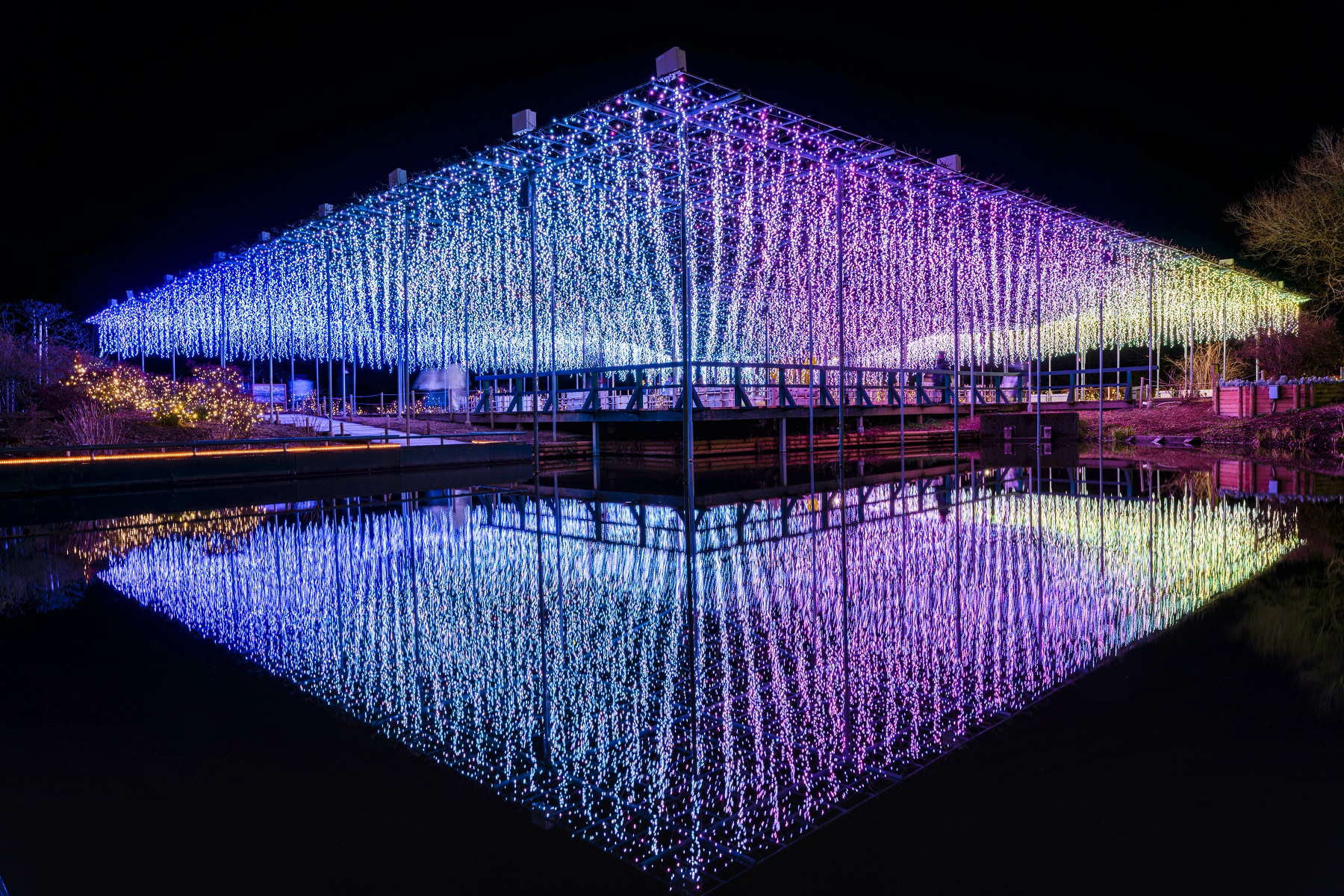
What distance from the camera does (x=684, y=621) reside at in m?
3.74

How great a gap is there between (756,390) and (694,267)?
546 cm

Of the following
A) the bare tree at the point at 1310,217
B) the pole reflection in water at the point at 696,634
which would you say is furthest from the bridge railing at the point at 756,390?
the pole reflection in water at the point at 696,634

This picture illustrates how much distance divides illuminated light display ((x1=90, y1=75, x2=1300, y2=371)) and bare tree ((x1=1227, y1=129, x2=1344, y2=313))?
1.60m

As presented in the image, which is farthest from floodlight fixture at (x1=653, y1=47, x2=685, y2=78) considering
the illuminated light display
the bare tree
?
the bare tree

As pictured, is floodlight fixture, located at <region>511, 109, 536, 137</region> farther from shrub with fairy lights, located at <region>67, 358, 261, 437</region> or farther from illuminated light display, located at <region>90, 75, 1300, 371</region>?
shrub with fairy lights, located at <region>67, 358, 261, 437</region>

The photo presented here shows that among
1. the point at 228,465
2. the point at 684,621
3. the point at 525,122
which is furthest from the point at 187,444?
the point at 684,621

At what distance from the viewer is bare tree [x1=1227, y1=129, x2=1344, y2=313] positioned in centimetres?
1956

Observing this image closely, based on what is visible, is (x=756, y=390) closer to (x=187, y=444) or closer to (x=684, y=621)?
(x=187, y=444)

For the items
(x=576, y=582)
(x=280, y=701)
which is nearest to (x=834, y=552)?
(x=576, y=582)

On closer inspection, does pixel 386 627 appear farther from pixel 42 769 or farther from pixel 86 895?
pixel 86 895

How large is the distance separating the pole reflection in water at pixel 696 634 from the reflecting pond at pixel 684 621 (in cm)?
1

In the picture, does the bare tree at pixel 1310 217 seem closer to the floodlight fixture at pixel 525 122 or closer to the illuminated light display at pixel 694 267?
the illuminated light display at pixel 694 267

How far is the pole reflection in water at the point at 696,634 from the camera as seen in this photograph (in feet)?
7.12

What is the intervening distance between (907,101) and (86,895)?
16.6m
